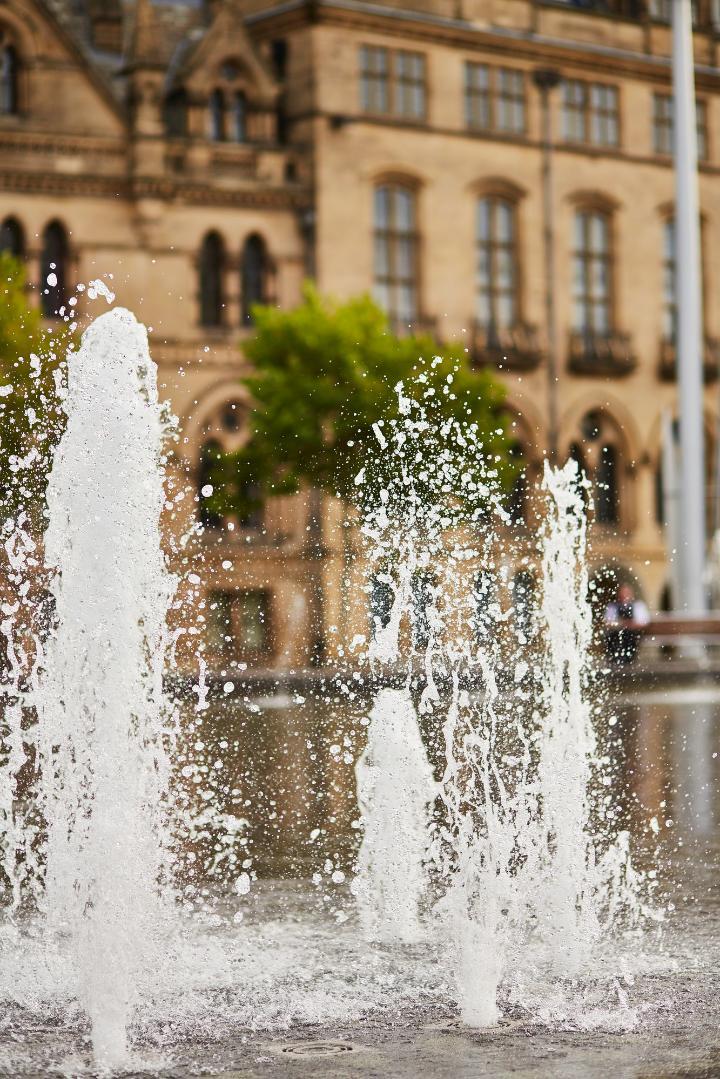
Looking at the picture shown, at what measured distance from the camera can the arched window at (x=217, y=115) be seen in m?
52.4

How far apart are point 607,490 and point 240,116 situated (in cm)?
1575

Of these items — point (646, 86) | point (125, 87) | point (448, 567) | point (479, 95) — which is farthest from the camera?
point (646, 86)

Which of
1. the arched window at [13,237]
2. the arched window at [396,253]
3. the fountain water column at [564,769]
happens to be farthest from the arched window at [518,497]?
the fountain water column at [564,769]

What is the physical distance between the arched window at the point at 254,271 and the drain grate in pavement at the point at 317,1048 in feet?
143

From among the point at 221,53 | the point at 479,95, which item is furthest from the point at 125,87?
the point at 479,95

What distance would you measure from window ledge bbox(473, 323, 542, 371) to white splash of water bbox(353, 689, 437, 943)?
141 ft

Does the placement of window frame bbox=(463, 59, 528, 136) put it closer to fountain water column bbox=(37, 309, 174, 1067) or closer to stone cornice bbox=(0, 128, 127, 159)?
stone cornice bbox=(0, 128, 127, 159)

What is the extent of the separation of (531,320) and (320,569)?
31.9ft

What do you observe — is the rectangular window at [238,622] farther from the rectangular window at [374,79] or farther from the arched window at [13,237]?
the rectangular window at [374,79]

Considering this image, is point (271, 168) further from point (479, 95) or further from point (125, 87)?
point (479, 95)

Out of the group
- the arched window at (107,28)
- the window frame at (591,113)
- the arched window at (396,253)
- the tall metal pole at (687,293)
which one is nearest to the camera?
the tall metal pole at (687,293)

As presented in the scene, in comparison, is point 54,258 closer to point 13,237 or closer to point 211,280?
point 13,237

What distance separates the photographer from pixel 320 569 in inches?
2041

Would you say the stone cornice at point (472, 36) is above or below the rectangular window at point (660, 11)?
below
